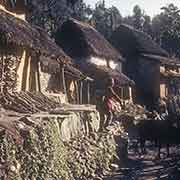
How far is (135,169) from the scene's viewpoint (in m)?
13.9

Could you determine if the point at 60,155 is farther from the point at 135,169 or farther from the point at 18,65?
the point at 18,65

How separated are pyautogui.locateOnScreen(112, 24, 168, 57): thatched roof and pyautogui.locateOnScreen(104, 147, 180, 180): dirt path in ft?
68.0

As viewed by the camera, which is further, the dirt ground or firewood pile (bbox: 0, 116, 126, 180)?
the dirt ground

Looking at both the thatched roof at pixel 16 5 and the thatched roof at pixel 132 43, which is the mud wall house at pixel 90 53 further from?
the thatched roof at pixel 16 5

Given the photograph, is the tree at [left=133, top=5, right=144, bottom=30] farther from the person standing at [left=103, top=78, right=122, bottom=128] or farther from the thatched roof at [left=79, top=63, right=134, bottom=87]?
the person standing at [left=103, top=78, right=122, bottom=128]

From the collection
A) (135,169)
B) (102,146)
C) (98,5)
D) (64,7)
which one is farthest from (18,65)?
(98,5)

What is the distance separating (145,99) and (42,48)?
64.6 ft

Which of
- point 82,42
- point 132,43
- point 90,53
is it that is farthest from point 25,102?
point 132,43

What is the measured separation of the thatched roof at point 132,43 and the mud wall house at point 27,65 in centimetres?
1715

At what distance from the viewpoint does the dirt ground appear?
12.8 metres

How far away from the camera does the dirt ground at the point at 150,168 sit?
12.8 meters

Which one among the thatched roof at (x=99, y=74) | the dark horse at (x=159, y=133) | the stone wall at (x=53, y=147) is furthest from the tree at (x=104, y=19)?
the stone wall at (x=53, y=147)

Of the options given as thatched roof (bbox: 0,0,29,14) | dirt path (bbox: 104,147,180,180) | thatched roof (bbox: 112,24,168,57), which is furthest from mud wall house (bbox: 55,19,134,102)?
dirt path (bbox: 104,147,180,180)

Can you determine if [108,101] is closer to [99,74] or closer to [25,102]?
[25,102]
